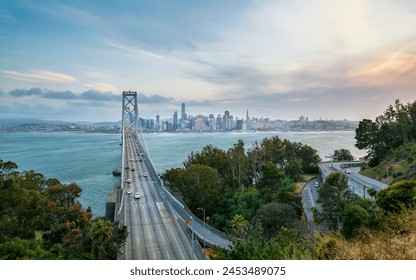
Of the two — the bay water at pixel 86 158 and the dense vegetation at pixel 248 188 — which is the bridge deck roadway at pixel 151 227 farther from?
the bay water at pixel 86 158

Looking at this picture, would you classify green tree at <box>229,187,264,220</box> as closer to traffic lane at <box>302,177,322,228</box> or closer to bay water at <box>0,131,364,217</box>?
traffic lane at <box>302,177,322,228</box>

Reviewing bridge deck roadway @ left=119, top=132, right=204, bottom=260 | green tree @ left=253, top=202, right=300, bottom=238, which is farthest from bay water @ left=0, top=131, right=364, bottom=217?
green tree @ left=253, top=202, right=300, bottom=238

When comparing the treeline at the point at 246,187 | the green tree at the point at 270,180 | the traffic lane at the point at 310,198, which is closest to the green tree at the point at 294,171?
the treeline at the point at 246,187

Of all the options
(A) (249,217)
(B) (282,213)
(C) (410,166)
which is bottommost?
(A) (249,217)

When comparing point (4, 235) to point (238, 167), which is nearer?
point (4, 235)

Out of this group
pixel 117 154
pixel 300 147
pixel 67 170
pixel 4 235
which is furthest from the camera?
pixel 117 154

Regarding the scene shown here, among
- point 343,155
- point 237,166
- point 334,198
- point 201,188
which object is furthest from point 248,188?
point 343,155

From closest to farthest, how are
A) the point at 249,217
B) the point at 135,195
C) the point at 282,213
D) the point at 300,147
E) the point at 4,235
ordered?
the point at 4,235 < the point at 282,213 < the point at 249,217 < the point at 135,195 < the point at 300,147
